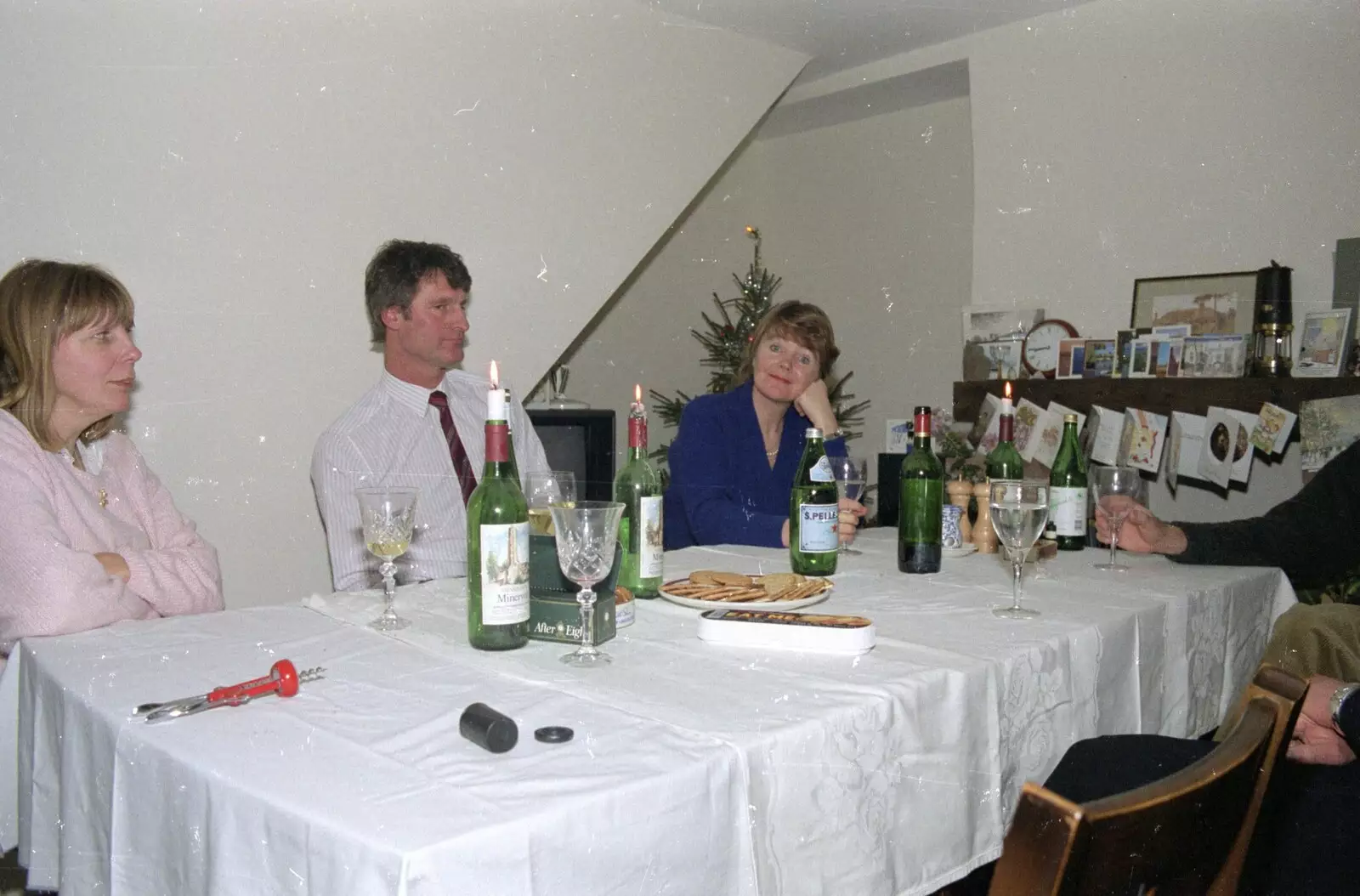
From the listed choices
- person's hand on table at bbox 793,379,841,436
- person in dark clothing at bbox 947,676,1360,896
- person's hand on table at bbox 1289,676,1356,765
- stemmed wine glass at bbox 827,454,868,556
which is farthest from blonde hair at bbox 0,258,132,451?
person's hand on table at bbox 1289,676,1356,765

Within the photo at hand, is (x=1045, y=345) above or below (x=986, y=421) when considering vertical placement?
above

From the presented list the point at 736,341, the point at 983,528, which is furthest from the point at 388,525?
the point at 736,341

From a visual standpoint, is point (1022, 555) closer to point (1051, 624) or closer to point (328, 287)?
point (1051, 624)

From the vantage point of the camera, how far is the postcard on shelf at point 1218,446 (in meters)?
3.26

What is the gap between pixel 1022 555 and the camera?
1.51 meters

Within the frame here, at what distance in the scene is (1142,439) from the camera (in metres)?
3.50

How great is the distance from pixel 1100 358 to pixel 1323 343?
0.72 meters

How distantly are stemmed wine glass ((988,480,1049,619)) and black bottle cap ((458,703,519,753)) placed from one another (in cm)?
87

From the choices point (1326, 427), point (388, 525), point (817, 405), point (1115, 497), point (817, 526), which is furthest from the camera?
point (1326, 427)

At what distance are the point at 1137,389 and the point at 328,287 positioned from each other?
272 cm

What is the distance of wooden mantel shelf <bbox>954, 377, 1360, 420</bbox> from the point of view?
305 centimetres

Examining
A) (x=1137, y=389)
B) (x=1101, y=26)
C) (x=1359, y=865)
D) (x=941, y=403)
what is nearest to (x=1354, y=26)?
(x=1101, y=26)

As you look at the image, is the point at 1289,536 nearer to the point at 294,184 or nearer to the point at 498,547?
the point at 498,547

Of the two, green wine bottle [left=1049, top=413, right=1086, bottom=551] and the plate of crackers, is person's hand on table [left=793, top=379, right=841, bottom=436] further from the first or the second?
the plate of crackers
